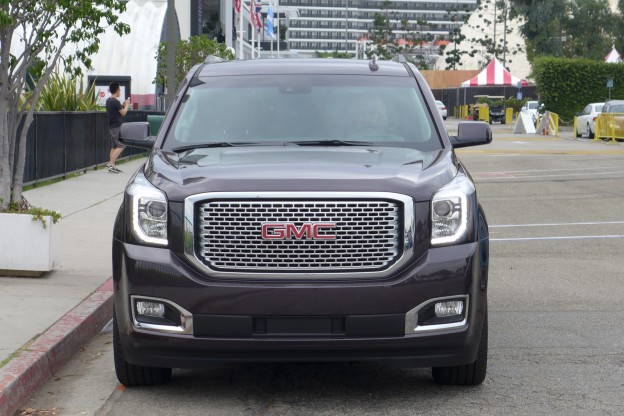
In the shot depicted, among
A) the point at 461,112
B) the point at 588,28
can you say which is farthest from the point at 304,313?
the point at 588,28

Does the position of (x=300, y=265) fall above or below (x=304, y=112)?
below

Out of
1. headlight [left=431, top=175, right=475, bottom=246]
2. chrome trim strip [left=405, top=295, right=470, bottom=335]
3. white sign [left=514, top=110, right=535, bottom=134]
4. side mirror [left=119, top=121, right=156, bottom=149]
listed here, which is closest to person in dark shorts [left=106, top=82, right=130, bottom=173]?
side mirror [left=119, top=121, right=156, bottom=149]

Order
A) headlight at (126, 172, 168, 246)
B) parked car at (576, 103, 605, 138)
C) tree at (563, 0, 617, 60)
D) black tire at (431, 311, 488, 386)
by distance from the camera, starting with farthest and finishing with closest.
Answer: tree at (563, 0, 617, 60) < parked car at (576, 103, 605, 138) < black tire at (431, 311, 488, 386) < headlight at (126, 172, 168, 246)

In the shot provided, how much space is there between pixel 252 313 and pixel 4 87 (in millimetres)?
5454

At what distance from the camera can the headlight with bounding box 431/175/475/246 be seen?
5902 millimetres

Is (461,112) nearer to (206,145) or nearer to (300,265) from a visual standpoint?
(206,145)

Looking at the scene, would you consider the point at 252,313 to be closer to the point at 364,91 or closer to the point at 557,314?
the point at 364,91

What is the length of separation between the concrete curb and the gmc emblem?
1.55 m

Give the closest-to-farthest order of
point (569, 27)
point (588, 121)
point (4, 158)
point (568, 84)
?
point (4, 158)
point (588, 121)
point (568, 84)
point (569, 27)

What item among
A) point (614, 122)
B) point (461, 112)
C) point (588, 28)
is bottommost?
point (461, 112)

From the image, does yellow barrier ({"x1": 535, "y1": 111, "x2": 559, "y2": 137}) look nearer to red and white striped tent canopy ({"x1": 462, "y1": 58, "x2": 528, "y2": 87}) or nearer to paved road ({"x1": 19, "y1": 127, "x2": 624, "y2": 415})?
red and white striped tent canopy ({"x1": 462, "y1": 58, "x2": 528, "y2": 87})

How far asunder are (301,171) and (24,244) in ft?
14.7

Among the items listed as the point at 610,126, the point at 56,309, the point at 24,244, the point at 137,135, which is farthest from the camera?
the point at 610,126

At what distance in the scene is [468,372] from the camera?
633 cm
